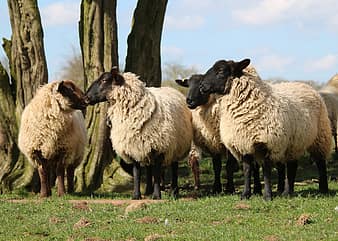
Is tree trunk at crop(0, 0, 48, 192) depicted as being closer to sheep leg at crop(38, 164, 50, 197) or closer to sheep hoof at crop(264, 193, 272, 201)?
sheep leg at crop(38, 164, 50, 197)

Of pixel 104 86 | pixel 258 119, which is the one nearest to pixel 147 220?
pixel 258 119

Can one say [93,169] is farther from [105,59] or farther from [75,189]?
[105,59]

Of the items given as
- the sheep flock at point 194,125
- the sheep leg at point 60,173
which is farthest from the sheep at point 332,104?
the sheep leg at point 60,173

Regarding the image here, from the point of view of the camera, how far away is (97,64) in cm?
1655

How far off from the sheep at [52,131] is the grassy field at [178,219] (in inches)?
62.2

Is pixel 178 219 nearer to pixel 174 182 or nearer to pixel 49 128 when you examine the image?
pixel 174 182

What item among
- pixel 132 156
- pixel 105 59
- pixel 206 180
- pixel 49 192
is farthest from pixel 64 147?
pixel 206 180

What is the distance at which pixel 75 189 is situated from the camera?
1619cm

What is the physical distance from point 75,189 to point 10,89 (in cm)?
298

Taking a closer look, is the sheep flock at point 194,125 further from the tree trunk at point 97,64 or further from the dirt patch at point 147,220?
the dirt patch at point 147,220

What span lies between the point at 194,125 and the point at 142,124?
1.50 m

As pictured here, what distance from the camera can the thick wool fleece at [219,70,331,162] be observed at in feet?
38.5

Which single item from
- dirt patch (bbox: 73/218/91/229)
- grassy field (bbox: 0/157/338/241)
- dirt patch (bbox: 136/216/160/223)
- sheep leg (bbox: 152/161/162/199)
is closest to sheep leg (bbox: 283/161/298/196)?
grassy field (bbox: 0/157/338/241)

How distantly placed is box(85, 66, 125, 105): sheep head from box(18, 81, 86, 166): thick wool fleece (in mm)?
1186
